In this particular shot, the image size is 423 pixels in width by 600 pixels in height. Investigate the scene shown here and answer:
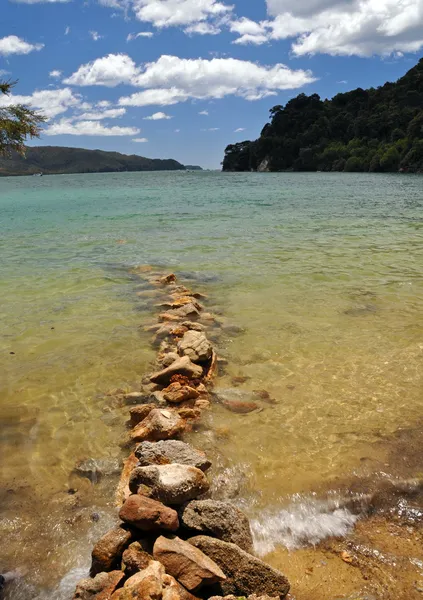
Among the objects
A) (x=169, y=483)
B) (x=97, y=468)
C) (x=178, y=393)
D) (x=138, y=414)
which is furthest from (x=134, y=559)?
(x=178, y=393)

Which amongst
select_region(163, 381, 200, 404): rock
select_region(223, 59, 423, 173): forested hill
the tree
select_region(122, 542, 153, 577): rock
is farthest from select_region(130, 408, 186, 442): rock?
select_region(223, 59, 423, 173): forested hill

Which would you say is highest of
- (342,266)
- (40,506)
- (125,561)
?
(342,266)

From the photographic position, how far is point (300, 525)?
160 inches

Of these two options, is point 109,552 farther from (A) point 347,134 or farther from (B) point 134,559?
(A) point 347,134

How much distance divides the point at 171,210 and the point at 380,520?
104 ft

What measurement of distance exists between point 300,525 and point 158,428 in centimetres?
198

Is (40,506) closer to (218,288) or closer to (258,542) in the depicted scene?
(258,542)

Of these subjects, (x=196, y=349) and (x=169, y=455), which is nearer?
(x=169, y=455)

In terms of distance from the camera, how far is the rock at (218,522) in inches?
141

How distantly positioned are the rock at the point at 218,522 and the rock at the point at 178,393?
2.37 m

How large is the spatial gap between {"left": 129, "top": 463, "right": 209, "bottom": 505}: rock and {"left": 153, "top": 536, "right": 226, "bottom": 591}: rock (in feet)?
1.47

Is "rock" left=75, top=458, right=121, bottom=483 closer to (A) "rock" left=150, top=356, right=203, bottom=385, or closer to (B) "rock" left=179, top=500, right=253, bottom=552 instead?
(B) "rock" left=179, top=500, right=253, bottom=552

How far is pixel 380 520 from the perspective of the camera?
4051 mm

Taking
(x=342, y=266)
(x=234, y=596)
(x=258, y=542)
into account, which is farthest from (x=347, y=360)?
(x=342, y=266)
